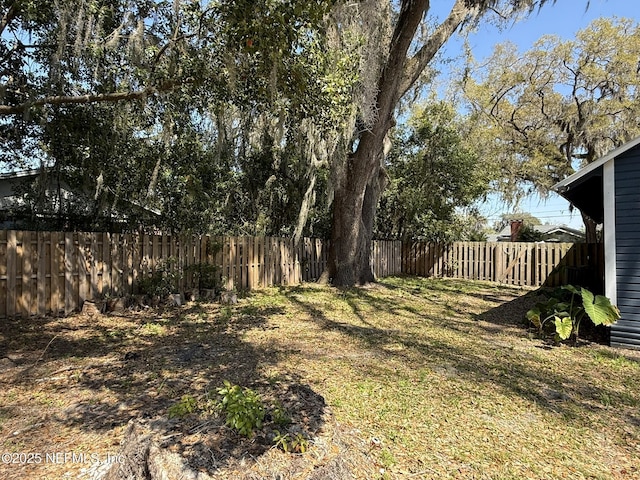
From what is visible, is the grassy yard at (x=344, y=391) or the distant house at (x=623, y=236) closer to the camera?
the grassy yard at (x=344, y=391)

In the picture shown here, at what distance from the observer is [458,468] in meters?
2.16

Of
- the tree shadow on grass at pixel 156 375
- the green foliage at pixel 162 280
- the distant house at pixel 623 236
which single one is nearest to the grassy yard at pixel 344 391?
the tree shadow on grass at pixel 156 375

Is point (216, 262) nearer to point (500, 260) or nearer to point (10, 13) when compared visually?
point (10, 13)

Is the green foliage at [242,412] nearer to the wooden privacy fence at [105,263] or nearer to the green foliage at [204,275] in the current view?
the wooden privacy fence at [105,263]

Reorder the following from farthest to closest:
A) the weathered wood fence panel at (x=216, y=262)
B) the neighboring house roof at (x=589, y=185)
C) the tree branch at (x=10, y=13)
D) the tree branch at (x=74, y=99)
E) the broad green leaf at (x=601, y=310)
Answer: the weathered wood fence panel at (x=216, y=262), the neighboring house roof at (x=589, y=185), the broad green leaf at (x=601, y=310), the tree branch at (x=74, y=99), the tree branch at (x=10, y=13)

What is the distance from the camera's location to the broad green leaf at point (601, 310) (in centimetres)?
467

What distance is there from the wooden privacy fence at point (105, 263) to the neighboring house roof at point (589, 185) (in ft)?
20.5

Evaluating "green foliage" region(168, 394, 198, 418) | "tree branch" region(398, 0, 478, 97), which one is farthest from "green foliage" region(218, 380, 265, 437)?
"tree branch" region(398, 0, 478, 97)

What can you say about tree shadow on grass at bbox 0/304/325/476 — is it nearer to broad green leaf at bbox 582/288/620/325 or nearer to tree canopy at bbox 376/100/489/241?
broad green leaf at bbox 582/288/620/325

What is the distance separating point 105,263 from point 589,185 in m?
8.32

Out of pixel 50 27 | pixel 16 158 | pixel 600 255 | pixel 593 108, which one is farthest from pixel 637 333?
pixel 593 108

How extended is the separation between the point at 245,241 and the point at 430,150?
7.87 meters

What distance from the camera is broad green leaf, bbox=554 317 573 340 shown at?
4.78 metres

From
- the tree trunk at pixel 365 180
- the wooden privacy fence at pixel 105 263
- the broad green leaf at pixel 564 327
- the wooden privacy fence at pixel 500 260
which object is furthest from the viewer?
the wooden privacy fence at pixel 500 260
